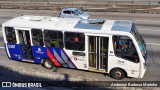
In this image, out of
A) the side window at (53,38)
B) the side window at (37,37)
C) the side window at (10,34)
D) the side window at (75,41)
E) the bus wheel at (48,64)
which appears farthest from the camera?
the side window at (10,34)

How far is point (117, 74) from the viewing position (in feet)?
40.5

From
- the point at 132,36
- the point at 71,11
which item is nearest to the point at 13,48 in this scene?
the point at 132,36

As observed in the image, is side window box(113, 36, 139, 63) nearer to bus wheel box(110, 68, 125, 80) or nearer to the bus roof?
the bus roof

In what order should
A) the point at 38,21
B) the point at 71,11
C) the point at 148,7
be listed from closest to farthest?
1. the point at 38,21
2. the point at 71,11
3. the point at 148,7

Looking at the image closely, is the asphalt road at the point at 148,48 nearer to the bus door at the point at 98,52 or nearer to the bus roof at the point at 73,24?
the bus door at the point at 98,52

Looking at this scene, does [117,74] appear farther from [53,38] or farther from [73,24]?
[53,38]

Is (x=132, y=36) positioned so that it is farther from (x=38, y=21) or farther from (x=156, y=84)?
(x=38, y=21)

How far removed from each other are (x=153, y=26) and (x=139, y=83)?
40.2ft

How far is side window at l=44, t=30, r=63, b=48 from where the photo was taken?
12.8m

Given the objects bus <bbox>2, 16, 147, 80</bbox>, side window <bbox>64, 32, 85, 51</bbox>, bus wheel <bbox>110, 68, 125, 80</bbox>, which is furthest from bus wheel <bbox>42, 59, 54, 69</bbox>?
bus wheel <bbox>110, 68, 125, 80</bbox>

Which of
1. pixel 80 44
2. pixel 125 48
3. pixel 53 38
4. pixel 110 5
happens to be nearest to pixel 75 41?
pixel 80 44

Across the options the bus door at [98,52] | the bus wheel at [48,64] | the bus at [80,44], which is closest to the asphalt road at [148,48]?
the bus wheel at [48,64]

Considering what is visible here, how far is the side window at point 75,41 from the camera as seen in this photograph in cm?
1237

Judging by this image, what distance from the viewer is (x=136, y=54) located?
11.6m
